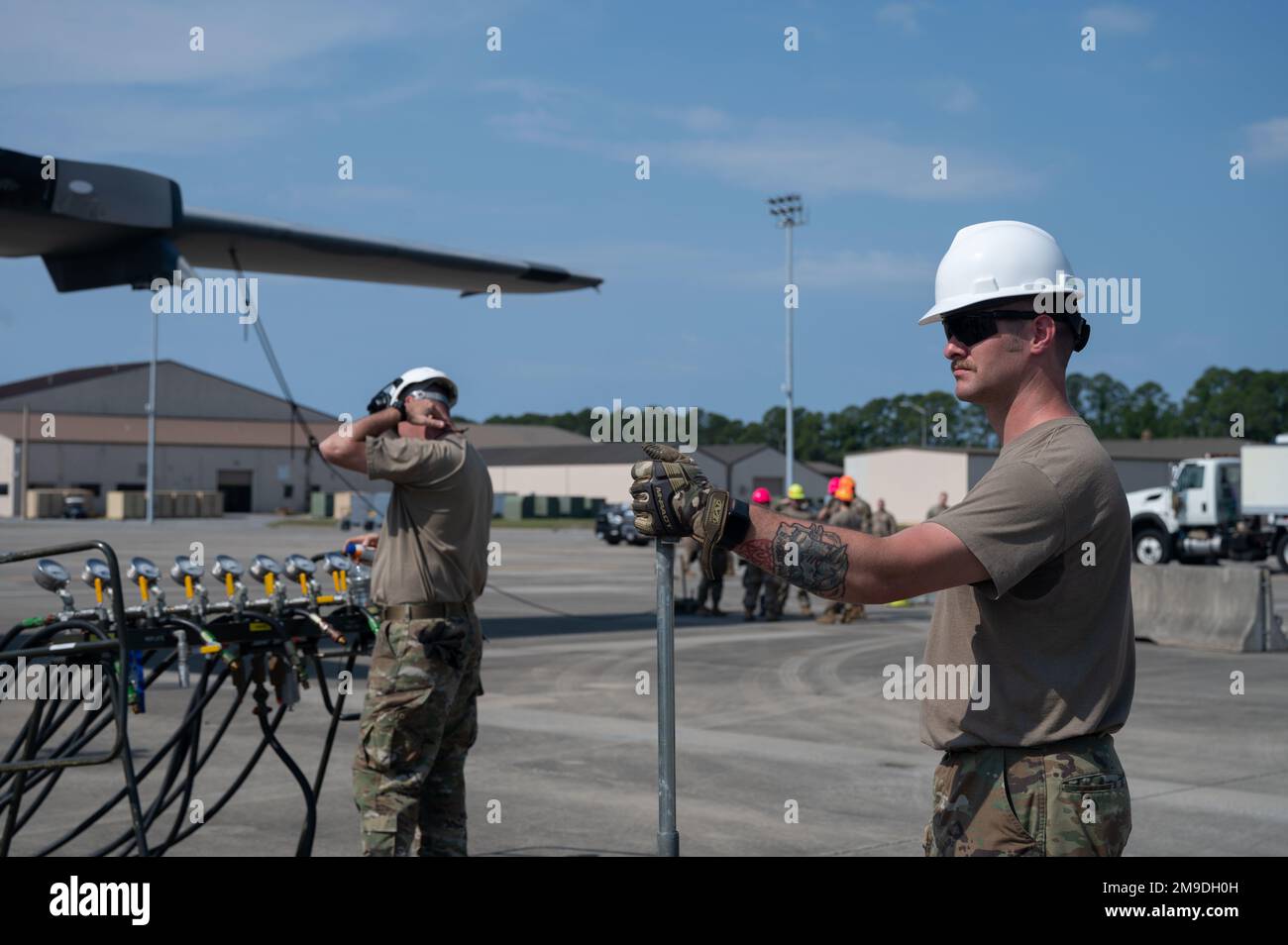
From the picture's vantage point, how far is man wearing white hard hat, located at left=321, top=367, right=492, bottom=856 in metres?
5.27

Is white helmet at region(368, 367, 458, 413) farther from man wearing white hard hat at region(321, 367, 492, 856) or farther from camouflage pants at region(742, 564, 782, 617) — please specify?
camouflage pants at region(742, 564, 782, 617)

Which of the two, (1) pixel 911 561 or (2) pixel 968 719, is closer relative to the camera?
(1) pixel 911 561

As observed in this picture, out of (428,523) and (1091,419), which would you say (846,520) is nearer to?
(428,523)

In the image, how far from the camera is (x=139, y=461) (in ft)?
281

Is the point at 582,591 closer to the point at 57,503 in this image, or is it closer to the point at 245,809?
the point at 245,809

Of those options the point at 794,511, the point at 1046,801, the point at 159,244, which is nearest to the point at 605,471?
the point at 794,511

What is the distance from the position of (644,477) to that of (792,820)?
16.6 ft

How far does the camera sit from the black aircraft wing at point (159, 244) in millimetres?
13719

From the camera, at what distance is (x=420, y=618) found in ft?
18.0

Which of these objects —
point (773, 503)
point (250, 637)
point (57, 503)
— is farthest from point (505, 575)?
point (57, 503)

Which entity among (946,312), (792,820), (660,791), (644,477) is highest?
(946,312)

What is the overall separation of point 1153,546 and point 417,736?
32809 millimetres

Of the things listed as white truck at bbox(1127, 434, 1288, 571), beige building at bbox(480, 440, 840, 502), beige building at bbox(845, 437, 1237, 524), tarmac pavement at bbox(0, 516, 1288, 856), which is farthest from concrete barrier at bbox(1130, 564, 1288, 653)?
beige building at bbox(480, 440, 840, 502)

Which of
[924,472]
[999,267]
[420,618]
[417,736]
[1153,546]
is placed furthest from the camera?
[924,472]
